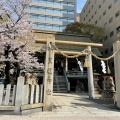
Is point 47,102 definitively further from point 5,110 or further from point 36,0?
point 36,0

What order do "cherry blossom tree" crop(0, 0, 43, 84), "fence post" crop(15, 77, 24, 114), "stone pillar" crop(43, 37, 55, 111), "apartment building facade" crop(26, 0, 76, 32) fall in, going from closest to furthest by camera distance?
"fence post" crop(15, 77, 24, 114) < "stone pillar" crop(43, 37, 55, 111) < "cherry blossom tree" crop(0, 0, 43, 84) < "apartment building facade" crop(26, 0, 76, 32)

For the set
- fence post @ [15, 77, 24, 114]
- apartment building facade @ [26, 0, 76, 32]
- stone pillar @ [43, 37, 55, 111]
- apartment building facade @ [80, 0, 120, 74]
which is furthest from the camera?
apartment building facade @ [26, 0, 76, 32]

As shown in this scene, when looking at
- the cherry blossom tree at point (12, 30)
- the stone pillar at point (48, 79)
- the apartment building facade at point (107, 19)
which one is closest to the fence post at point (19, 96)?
the stone pillar at point (48, 79)

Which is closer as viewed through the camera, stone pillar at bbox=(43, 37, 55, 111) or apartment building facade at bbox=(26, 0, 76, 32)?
stone pillar at bbox=(43, 37, 55, 111)

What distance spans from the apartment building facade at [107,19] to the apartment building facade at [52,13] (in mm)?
7172

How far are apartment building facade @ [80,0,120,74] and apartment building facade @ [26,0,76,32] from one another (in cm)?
717

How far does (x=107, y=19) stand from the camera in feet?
109

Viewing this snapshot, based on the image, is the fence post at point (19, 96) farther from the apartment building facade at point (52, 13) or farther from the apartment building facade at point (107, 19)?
the apartment building facade at point (52, 13)

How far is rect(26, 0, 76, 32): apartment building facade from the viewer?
44081mm

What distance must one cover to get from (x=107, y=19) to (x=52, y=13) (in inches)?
741

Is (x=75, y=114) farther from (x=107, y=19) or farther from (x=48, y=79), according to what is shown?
(x=107, y=19)

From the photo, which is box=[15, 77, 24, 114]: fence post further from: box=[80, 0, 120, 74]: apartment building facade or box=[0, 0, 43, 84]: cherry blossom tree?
box=[80, 0, 120, 74]: apartment building facade

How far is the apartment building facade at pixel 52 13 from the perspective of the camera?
44081 millimetres

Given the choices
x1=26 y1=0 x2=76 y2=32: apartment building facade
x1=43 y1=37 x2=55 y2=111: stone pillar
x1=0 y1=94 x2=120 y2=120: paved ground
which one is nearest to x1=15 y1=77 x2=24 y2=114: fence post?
x1=0 y1=94 x2=120 y2=120: paved ground
